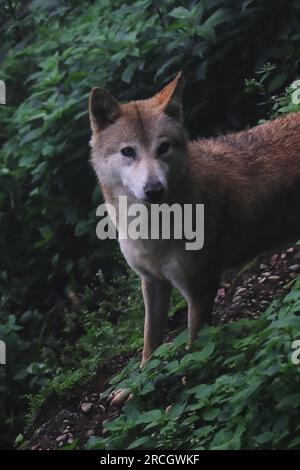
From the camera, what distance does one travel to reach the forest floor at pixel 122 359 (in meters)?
6.01

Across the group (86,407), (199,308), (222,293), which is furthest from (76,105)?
(199,308)

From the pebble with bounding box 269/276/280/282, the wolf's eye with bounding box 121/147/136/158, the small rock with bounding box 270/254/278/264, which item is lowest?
the pebble with bounding box 269/276/280/282

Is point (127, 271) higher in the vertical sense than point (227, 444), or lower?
higher

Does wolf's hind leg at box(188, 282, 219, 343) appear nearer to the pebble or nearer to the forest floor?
the forest floor

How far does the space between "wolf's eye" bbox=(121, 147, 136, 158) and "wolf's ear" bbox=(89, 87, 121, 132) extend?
26 cm

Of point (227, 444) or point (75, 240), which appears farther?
point (75, 240)

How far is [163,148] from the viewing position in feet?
18.8

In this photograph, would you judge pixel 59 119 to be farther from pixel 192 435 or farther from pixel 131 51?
→ pixel 192 435

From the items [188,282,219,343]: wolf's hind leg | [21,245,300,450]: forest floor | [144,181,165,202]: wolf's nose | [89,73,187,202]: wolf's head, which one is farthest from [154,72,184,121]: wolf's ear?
[21,245,300,450]: forest floor

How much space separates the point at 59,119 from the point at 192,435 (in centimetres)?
485

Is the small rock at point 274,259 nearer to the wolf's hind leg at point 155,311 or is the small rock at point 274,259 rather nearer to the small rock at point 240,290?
the small rock at point 240,290

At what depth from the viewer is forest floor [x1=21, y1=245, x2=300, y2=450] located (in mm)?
6008
